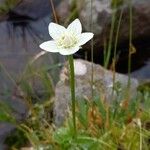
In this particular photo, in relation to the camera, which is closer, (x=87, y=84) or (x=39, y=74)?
(x=87, y=84)

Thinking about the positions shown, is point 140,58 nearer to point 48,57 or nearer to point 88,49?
point 88,49

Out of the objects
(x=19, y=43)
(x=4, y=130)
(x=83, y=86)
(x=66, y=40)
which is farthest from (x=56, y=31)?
(x=19, y=43)

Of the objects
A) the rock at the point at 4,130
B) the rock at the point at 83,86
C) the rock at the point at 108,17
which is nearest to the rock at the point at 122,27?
the rock at the point at 108,17

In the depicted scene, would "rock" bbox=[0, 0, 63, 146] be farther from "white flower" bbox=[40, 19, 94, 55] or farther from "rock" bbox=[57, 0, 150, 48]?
"white flower" bbox=[40, 19, 94, 55]

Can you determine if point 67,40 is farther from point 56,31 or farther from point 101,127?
point 101,127

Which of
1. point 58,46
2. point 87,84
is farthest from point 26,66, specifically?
point 58,46

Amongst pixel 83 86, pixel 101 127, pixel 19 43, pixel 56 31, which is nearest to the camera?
pixel 56 31

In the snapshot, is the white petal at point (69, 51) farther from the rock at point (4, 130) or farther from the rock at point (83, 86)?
the rock at point (4, 130)

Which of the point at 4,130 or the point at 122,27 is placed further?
the point at 122,27

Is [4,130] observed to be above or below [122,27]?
below
